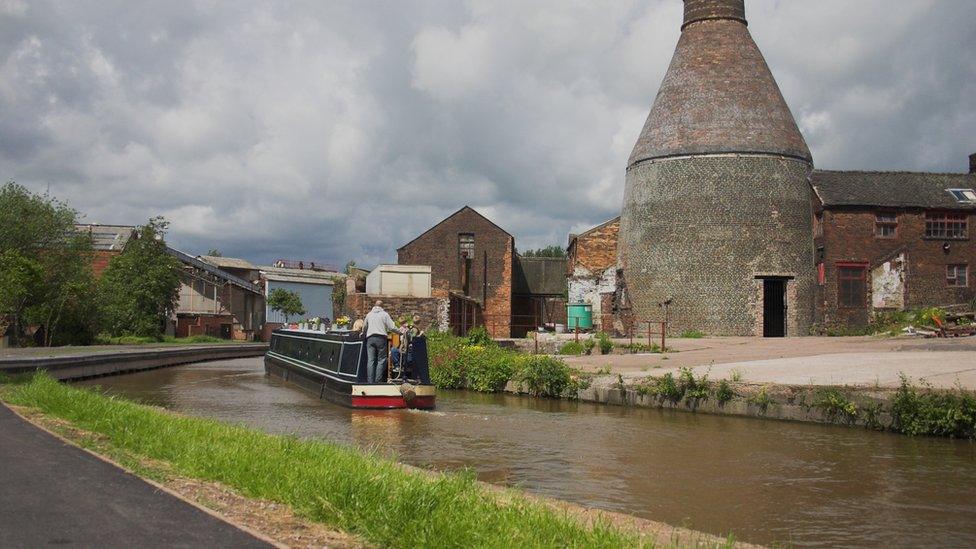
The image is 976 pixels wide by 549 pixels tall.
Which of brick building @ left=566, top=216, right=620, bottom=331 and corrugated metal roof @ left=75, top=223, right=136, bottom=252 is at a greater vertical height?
corrugated metal roof @ left=75, top=223, right=136, bottom=252

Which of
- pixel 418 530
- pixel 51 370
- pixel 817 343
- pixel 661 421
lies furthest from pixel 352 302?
pixel 418 530

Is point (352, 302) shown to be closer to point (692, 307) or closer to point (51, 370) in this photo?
point (692, 307)

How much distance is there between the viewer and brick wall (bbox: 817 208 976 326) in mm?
31094

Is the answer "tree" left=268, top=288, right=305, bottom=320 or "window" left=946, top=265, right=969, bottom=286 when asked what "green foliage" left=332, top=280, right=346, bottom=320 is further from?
"window" left=946, top=265, right=969, bottom=286

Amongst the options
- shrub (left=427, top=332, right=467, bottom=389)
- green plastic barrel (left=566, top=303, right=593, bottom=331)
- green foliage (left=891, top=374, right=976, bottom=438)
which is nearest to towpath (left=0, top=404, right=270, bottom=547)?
green foliage (left=891, top=374, right=976, bottom=438)

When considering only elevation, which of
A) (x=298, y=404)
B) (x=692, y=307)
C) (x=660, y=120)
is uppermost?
(x=660, y=120)

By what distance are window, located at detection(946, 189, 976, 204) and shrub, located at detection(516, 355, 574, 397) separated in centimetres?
2240

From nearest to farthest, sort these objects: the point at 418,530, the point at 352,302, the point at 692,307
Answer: the point at 418,530
the point at 692,307
the point at 352,302

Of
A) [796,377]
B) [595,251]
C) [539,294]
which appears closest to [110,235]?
[539,294]

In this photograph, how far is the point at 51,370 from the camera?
19.1m

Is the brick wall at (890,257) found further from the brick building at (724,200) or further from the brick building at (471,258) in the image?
the brick building at (471,258)

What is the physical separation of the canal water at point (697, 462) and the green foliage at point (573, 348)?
831cm

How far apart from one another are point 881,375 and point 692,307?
17320 mm

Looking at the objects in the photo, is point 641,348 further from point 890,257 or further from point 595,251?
point 595,251
